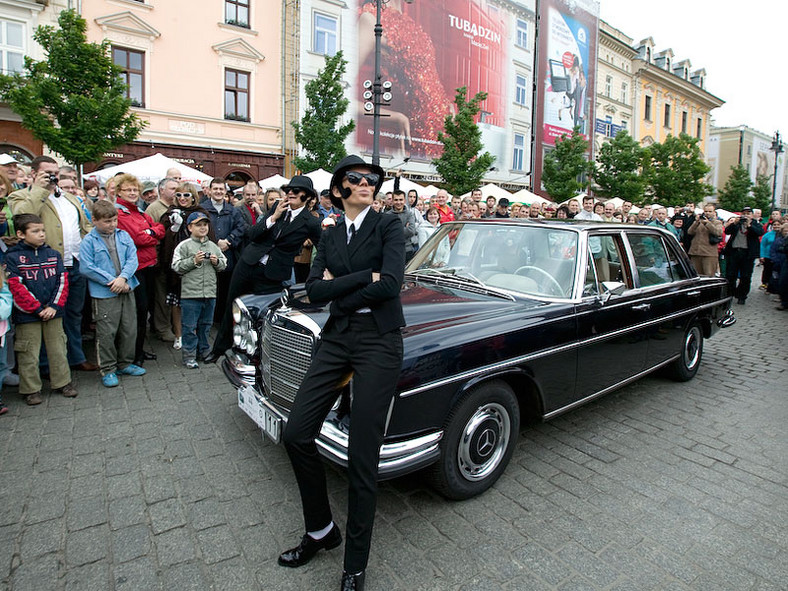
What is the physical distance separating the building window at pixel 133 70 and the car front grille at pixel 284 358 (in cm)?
1790

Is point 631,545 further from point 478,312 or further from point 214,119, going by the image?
point 214,119

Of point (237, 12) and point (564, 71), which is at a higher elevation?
point (564, 71)

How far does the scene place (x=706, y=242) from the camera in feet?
37.0

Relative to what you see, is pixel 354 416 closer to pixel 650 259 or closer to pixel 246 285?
pixel 246 285

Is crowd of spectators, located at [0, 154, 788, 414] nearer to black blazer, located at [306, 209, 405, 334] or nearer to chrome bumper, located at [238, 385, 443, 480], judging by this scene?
black blazer, located at [306, 209, 405, 334]

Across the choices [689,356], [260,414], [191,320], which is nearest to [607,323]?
[689,356]

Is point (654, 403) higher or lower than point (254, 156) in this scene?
lower

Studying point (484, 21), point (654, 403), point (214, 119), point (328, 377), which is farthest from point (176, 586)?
point (484, 21)

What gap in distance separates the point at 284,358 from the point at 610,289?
253 cm

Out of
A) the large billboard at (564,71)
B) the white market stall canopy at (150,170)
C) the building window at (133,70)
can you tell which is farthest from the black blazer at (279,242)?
the large billboard at (564,71)

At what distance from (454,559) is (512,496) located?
0.76m

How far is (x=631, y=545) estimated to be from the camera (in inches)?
110

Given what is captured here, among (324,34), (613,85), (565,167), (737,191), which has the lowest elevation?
(565,167)

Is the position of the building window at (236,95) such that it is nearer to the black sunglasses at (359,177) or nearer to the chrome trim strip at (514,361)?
the chrome trim strip at (514,361)
